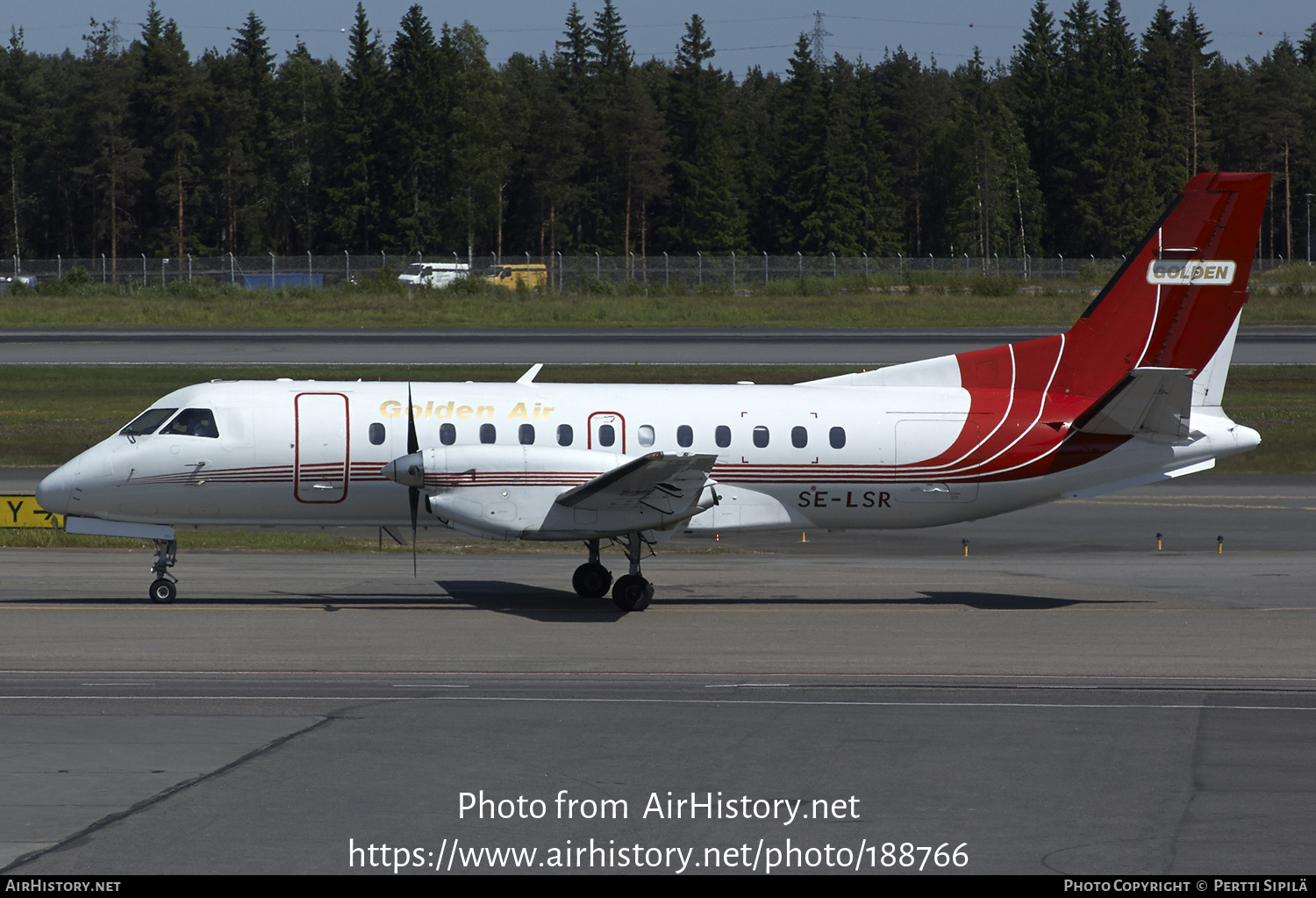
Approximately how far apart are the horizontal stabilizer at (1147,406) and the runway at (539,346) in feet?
92.4

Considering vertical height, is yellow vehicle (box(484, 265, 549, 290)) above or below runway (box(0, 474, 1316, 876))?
above

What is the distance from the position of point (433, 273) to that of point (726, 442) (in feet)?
218

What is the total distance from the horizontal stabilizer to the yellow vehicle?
6134 centimetres

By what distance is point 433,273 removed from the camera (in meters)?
83.2

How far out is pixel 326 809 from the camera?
9.82 m

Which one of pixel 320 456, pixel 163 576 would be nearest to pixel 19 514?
pixel 163 576

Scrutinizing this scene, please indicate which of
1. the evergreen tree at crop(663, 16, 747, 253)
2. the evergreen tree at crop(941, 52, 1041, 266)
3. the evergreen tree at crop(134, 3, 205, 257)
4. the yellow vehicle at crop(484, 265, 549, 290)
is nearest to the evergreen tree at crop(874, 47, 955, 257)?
the evergreen tree at crop(941, 52, 1041, 266)

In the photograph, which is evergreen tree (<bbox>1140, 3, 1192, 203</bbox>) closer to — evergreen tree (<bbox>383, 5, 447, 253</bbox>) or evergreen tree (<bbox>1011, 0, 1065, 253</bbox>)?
evergreen tree (<bbox>1011, 0, 1065, 253</bbox>)

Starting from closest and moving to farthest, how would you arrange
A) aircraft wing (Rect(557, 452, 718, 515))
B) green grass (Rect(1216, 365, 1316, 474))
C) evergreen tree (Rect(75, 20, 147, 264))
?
aircraft wing (Rect(557, 452, 718, 515))
green grass (Rect(1216, 365, 1316, 474))
evergreen tree (Rect(75, 20, 147, 264))

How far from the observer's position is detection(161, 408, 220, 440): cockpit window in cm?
1916

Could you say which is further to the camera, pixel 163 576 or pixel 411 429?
pixel 163 576

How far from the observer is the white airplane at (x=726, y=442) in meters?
18.7

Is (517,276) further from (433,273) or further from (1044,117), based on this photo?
(1044,117)
